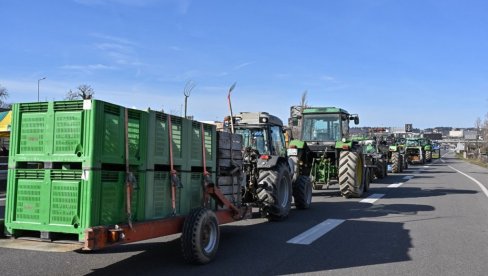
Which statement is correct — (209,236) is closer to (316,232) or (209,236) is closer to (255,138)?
(316,232)

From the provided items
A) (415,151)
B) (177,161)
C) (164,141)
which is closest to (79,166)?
(164,141)

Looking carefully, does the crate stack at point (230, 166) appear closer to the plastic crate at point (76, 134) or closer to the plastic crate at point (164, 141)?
the plastic crate at point (164, 141)

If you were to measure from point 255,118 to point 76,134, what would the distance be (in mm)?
6184

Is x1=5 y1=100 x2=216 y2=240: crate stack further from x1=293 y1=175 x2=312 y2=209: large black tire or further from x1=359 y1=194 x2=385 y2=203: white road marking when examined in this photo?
x1=359 y1=194 x2=385 y2=203: white road marking

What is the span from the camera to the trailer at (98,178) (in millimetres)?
5527

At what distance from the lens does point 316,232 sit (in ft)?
31.3

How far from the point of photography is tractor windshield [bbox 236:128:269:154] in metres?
11.4

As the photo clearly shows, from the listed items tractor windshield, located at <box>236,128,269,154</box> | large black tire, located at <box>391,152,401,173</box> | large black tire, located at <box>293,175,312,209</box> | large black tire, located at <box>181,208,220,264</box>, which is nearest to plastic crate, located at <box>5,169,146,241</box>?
large black tire, located at <box>181,208,220,264</box>

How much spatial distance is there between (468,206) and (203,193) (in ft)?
31.5

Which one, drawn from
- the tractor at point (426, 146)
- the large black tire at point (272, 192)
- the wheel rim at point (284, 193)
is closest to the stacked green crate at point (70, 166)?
the large black tire at point (272, 192)

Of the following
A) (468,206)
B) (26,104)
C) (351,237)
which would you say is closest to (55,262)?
(26,104)

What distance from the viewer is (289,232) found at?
9.51 m

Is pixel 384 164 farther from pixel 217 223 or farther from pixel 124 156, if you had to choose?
pixel 124 156

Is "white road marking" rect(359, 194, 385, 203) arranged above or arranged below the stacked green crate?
below
